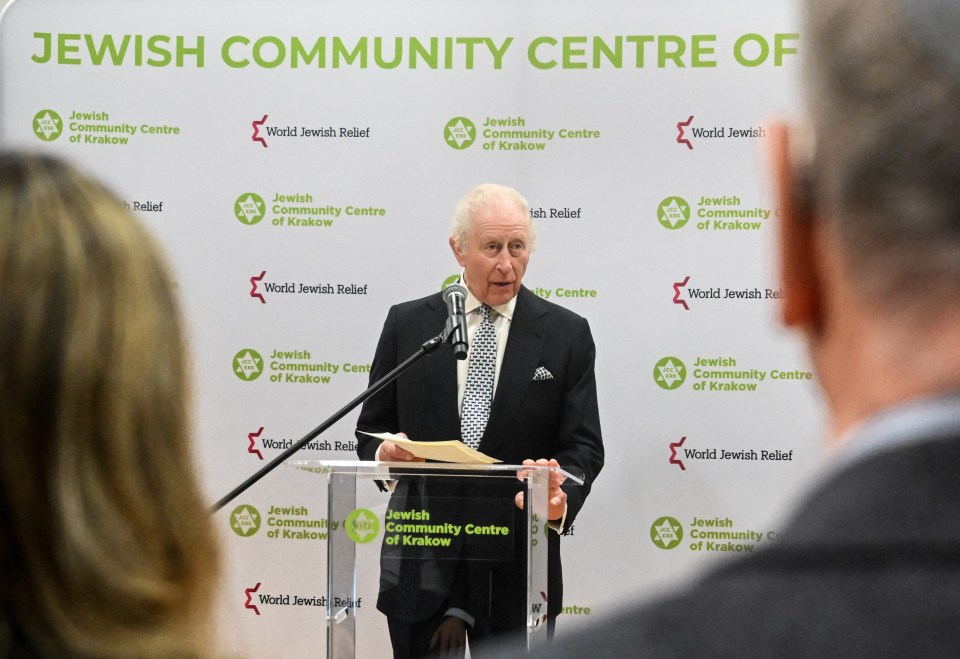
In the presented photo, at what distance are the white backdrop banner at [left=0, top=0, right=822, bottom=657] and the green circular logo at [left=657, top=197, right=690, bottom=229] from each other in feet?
0.03

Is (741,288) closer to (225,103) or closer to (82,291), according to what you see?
(225,103)

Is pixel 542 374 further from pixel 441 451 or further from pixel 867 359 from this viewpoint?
pixel 867 359

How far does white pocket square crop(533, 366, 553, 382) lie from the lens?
4395 millimetres

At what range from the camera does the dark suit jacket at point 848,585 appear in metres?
0.43

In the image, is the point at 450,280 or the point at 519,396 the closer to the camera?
the point at 519,396

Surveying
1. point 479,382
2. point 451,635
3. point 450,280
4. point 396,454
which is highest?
point 450,280

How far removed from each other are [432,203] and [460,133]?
35 centimetres

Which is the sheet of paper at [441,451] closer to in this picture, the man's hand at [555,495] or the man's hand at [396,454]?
the man's hand at [396,454]

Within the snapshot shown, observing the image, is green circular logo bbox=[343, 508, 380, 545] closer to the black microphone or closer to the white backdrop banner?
the black microphone

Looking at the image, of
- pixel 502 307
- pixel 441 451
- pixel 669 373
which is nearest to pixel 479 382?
pixel 502 307

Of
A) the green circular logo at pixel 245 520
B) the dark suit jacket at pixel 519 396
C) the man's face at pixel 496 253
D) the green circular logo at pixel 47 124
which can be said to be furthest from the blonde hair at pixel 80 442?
the green circular logo at pixel 47 124

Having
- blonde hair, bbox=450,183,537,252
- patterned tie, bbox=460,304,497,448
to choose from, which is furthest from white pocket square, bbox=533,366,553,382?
blonde hair, bbox=450,183,537,252

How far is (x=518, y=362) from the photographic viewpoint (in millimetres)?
4414

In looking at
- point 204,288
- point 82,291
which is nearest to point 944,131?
point 82,291
